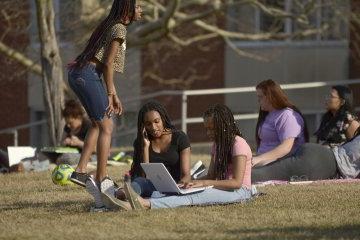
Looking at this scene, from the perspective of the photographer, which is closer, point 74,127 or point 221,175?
point 221,175

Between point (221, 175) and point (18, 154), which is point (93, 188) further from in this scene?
point (18, 154)

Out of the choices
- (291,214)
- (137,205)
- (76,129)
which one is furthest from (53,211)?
(76,129)

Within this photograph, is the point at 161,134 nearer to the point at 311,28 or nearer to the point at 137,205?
the point at 137,205

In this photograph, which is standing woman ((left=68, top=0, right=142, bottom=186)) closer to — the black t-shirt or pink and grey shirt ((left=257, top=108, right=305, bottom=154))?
the black t-shirt

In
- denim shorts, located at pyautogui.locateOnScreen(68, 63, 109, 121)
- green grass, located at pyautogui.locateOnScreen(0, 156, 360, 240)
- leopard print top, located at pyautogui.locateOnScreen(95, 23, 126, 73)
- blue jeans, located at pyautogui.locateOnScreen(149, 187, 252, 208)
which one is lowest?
green grass, located at pyautogui.locateOnScreen(0, 156, 360, 240)

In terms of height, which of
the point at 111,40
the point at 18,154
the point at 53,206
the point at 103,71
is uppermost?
the point at 111,40

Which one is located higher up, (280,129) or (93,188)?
(280,129)

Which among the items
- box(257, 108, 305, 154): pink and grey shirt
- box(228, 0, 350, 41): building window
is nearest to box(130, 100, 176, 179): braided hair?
box(257, 108, 305, 154): pink and grey shirt

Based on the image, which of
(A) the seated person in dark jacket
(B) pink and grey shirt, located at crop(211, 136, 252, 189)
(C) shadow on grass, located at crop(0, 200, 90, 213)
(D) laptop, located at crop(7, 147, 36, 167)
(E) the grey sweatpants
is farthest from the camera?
(D) laptop, located at crop(7, 147, 36, 167)

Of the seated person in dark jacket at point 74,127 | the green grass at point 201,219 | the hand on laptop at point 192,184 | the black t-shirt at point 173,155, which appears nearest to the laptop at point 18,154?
the seated person in dark jacket at point 74,127

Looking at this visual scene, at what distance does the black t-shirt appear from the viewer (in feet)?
35.8

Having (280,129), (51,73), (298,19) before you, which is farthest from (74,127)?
(298,19)

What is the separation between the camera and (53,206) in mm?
11047

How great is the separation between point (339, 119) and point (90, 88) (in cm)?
428
